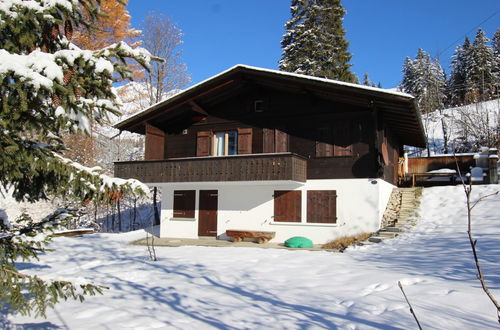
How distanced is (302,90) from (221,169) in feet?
15.4

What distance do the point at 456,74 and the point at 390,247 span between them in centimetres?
5210

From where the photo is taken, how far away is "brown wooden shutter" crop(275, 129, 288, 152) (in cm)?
1598

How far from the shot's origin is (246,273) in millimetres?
8945

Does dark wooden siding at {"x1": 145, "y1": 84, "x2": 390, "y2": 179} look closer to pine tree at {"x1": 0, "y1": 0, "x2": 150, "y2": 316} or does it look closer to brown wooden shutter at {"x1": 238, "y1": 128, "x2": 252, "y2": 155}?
brown wooden shutter at {"x1": 238, "y1": 128, "x2": 252, "y2": 155}

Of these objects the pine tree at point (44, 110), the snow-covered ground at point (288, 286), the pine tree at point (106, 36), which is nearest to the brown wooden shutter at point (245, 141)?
the snow-covered ground at point (288, 286)

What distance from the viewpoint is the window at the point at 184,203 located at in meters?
17.3

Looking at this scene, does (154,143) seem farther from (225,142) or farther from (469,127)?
(469,127)

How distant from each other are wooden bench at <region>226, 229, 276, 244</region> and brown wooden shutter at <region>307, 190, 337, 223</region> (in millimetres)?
Answer: 1733

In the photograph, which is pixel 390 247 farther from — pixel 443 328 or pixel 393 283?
pixel 443 328

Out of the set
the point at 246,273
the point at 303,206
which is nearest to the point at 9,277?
the point at 246,273

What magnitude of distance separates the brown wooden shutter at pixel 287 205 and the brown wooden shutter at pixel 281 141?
183 cm

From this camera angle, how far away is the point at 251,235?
1516 cm

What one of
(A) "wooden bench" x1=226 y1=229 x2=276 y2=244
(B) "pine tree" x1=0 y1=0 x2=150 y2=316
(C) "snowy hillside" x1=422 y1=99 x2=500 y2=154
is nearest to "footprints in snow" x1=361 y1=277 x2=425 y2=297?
(B) "pine tree" x1=0 y1=0 x2=150 y2=316

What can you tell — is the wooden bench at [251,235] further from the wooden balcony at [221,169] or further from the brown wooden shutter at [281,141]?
the brown wooden shutter at [281,141]
